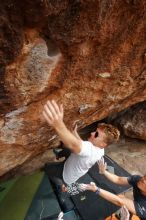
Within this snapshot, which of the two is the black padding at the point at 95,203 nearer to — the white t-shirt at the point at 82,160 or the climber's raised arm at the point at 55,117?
the white t-shirt at the point at 82,160

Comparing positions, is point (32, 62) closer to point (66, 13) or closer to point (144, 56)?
point (66, 13)

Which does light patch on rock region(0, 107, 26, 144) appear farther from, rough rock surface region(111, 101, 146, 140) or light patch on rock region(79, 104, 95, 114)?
rough rock surface region(111, 101, 146, 140)

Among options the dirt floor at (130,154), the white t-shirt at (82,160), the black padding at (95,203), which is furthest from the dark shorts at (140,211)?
the dirt floor at (130,154)

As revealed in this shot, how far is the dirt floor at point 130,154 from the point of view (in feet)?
18.3

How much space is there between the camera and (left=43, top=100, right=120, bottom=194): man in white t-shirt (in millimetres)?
2279

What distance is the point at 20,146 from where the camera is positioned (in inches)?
128

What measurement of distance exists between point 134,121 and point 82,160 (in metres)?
2.96

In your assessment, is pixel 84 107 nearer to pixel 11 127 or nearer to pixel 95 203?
pixel 11 127

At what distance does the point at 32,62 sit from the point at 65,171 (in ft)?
5.31

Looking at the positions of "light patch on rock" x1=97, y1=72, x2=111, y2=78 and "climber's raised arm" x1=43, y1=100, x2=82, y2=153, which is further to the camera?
"light patch on rock" x1=97, y1=72, x2=111, y2=78

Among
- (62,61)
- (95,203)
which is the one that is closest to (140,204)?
(95,203)

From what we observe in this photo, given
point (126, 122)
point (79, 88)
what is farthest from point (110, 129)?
point (126, 122)

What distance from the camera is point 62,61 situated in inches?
98.9

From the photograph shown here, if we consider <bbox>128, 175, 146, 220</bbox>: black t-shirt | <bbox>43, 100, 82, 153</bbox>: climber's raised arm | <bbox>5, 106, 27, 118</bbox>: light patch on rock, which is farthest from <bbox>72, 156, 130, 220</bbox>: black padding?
<bbox>43, 100, 82, 153</bbox>: climber's raised arm
